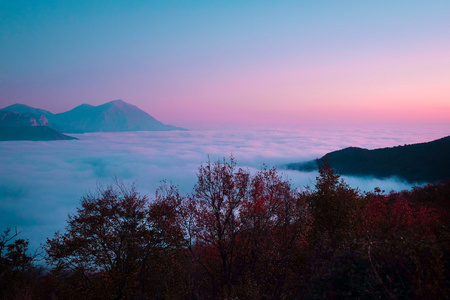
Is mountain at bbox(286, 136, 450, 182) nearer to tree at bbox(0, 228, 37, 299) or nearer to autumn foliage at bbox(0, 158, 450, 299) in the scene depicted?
autumn foliage at bbox(0, 158, 450, 299)

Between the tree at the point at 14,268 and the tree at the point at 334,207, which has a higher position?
the tree at the point at 334,207

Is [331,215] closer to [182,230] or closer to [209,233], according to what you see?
[209,233]

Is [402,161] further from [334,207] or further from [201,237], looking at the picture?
[201,237]

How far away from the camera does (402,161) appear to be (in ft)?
472

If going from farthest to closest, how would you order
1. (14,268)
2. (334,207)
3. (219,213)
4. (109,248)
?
(334,207)
(109,248)
(219,213)
(14,268)

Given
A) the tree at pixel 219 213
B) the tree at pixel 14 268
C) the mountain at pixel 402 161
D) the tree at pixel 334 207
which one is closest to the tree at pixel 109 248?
the tree at pixel 14 268

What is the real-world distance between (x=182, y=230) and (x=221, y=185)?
5.48 meters

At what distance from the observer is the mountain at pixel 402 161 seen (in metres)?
119

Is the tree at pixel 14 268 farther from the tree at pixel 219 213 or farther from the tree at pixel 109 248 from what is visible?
the tree at pixel 219 213

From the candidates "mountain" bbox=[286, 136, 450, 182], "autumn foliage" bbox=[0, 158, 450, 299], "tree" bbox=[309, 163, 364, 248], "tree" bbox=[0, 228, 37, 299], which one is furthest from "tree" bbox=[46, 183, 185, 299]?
"mountain" bbox=[286, 136, 450, 182]

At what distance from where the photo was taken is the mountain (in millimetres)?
119244

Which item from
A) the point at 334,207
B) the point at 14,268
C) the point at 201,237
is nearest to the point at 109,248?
the point at 14,268

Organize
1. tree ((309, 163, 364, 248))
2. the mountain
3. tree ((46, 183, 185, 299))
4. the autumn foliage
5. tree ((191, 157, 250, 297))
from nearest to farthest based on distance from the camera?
1. the autumn foliage
2. tree ((191, 157, 250, 297))
3. tree ((46, 183, 185, 299))
4. tree ((309, 163, 364, 248))
5. the mountain

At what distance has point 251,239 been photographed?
792 inches
